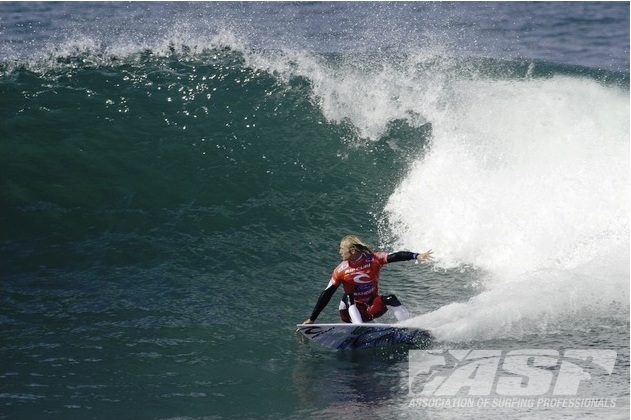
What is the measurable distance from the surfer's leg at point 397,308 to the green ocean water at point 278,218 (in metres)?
0.21

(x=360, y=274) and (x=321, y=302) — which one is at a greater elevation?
(x=360, y=274)

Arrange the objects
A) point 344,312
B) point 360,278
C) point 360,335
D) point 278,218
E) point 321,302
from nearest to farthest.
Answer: point 360,335 < point 321,302 < point 360,278 < point 344,312 < point 278,218

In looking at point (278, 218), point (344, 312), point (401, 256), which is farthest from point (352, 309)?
point (278, 218)

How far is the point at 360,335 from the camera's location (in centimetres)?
952

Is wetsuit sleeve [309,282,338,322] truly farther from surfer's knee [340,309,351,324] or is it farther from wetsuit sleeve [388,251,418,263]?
wetsuit sleeve [388,251,418,263]

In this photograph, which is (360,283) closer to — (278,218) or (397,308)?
(397,308)

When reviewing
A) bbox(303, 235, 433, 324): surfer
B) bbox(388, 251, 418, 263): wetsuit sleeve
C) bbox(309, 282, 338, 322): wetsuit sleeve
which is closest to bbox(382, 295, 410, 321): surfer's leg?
bbox(303, 235, 433, 324): surfer

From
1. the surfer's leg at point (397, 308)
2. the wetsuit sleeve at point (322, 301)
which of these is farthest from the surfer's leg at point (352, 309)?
the surfer's leg at point (397, 308)

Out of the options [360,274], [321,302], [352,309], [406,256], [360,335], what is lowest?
[360,335]

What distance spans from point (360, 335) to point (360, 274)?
0.74 m

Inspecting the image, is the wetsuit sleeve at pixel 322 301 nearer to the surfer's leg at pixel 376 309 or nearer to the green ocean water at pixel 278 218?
the green ocean water at pixel 278 218

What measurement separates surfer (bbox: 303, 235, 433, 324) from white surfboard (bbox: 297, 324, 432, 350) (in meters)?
0.20

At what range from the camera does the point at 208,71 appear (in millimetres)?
15453

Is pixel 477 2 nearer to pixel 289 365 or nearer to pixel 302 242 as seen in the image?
pixel 302 242
